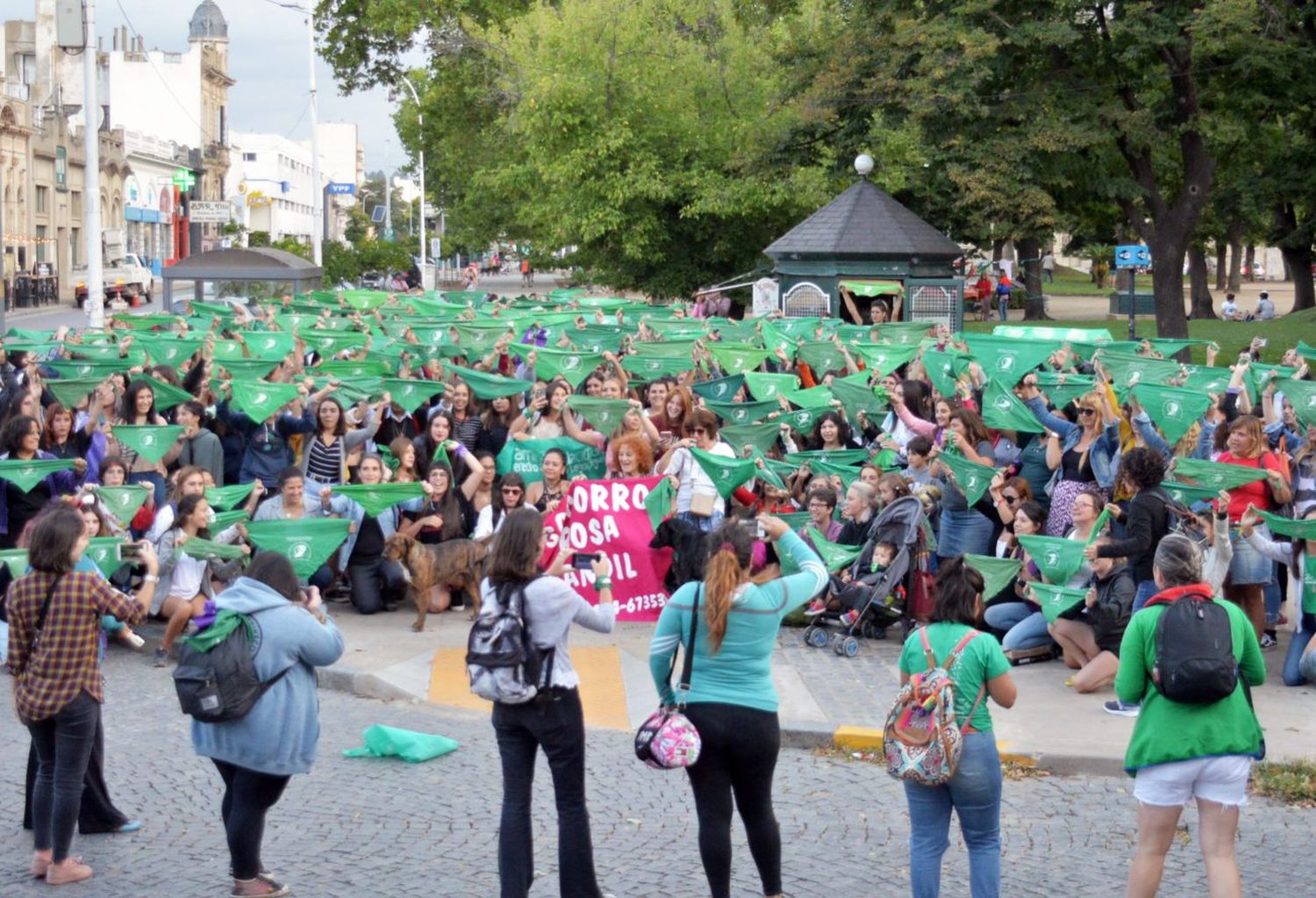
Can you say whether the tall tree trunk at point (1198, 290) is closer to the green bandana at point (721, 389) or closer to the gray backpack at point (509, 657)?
the green bandana at point (721, 389)

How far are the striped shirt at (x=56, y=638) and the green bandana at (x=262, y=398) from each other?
→ 6.41 metres

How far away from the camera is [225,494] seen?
37.2 ft

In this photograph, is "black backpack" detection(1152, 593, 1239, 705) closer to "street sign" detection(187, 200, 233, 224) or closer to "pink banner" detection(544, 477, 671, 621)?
"pink banner" detection(544, 477, 671, 621)

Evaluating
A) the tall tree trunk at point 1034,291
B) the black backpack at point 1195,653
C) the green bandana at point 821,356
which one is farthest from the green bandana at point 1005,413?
the tall tree trunk at point 1034,291

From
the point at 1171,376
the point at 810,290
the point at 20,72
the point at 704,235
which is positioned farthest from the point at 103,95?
the point at 1171,376

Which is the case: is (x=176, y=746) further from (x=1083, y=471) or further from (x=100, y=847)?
(x=1083, y=471)

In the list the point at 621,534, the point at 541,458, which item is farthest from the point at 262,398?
the point at 621,534

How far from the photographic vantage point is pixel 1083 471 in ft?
36.1

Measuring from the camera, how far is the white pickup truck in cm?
5505

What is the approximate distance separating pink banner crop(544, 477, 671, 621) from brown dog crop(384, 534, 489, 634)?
3.01ft

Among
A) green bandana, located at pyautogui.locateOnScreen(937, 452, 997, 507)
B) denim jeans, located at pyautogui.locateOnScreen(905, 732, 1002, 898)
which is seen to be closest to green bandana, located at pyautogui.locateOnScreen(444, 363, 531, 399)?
green bandana, located at pyautogui.locateOnScreen(937, 452, 997, 507)

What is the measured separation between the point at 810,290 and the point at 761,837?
19218 mm

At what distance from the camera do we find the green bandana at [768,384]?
1402 centimetres

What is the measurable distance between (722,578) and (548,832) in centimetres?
219
